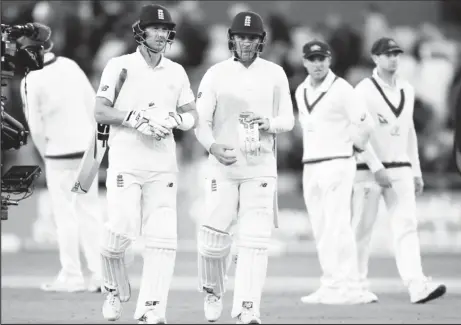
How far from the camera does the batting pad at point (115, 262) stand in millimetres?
8766

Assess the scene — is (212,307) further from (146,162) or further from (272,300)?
(272,300)

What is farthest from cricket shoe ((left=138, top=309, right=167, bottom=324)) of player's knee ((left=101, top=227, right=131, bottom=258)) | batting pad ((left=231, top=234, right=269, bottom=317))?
batting pad ((left=231, top=234, right=269, bottom=317))

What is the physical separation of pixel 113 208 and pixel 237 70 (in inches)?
57.1

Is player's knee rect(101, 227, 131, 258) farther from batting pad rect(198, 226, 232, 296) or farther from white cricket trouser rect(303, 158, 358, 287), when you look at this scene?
white cricket trouser rect(303, 158, 358, 287)

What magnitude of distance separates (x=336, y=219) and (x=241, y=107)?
239 cm

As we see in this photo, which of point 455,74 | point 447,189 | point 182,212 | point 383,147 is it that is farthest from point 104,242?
point 455,74

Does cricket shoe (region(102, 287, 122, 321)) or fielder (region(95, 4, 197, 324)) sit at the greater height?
fielder (region(95, 4, 197, 324))

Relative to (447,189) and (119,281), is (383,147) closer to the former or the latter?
(119,281)

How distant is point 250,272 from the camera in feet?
29.6

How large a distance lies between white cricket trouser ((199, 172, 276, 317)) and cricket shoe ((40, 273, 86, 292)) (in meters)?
2.95

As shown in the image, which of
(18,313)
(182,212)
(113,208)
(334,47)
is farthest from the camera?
(334,47)

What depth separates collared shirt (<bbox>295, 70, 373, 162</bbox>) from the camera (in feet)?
36.1

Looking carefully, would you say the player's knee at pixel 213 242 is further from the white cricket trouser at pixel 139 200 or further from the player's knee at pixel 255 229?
the white cricket trouser at pixel 139 200

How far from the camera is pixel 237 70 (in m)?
9.27
